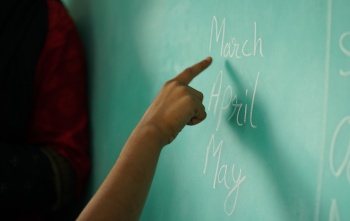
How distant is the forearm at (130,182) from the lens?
1.64ft

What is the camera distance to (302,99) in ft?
1.69

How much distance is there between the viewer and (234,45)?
2.08ft

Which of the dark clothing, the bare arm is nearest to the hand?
the bare arm

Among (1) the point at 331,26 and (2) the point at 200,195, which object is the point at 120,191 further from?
(1) the point at 331,26

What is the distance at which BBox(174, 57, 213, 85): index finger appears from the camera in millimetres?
634

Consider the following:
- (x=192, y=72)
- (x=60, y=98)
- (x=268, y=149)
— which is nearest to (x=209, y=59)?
Answer: (x=192, y=72)

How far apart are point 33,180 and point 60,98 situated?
0.74 feet

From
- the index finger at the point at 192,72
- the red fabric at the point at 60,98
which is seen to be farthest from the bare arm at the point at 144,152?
the red fabric at the point at 60,98

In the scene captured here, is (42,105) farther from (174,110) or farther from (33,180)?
(174,110)

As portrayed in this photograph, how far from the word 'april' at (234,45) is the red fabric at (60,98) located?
0.49 meters

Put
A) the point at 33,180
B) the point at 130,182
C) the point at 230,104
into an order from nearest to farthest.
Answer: the point at 130,182
the point at 230,104
the point at 33,180

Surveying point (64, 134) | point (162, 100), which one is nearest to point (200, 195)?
point (162, 100)

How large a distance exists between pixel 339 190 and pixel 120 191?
268 mm

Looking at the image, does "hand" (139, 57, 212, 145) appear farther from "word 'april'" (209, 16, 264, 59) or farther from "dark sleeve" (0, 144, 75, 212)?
"dark sleeve" (0, 144, 75, 212)
